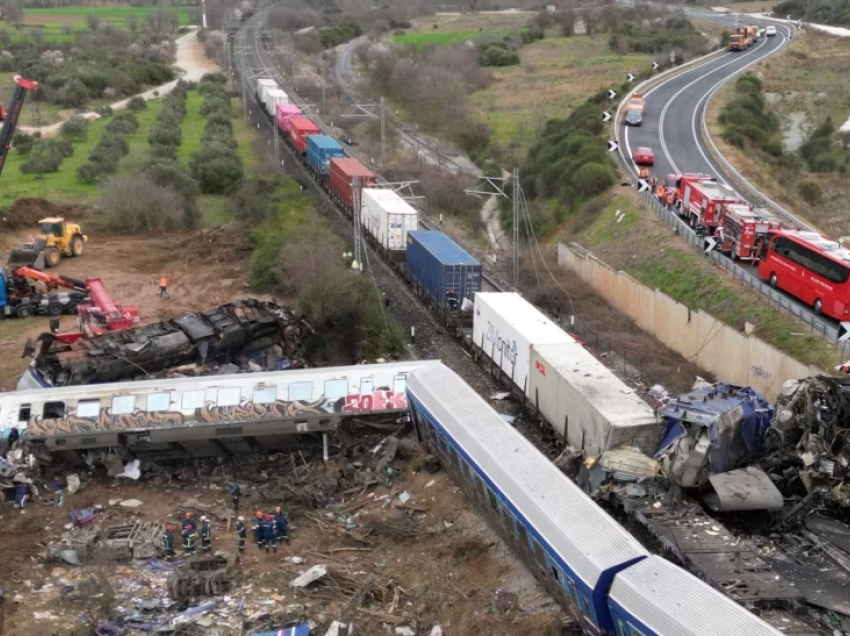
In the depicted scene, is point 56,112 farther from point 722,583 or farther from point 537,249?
point 722,583

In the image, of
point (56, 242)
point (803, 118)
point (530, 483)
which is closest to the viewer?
point (530, 483)

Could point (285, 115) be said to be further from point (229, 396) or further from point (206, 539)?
point (206, 539)

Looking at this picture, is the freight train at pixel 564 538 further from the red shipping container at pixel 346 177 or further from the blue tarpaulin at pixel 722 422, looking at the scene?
the red shipping container at pixel 346 177

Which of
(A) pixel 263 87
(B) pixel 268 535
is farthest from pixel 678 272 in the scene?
(A) pixel 263 87

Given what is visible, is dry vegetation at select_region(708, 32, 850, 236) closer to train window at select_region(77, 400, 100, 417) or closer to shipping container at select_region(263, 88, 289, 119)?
shipping container at select_region(263, 88, 289, 119)

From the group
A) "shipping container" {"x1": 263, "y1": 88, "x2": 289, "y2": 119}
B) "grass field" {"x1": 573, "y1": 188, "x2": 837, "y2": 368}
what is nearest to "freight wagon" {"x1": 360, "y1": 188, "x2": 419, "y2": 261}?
"grass field" {"x1": 573, "y1": 188, "x2": 837, "y2": 368}

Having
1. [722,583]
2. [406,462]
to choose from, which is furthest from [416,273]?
[722,583]
